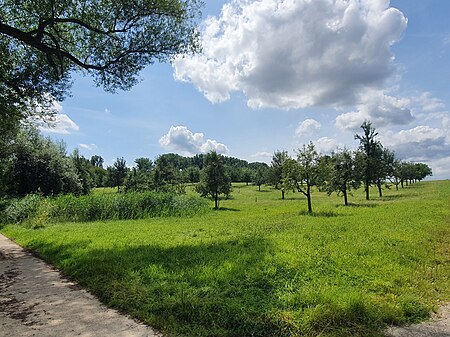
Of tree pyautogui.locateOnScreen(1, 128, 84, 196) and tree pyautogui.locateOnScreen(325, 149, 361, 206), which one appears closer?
tree pyautogui.locateOnScreen(1, 128, 84, 196)

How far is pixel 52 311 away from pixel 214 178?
108 ft

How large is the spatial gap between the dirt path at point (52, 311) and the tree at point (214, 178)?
30.3 meters

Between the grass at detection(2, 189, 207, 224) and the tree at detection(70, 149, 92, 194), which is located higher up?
the tree at detection(70, 149, 92, 194)

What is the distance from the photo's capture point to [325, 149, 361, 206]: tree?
112ft

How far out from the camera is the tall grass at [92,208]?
20.4 metres

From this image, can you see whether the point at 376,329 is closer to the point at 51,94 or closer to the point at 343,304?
the point at 343,304

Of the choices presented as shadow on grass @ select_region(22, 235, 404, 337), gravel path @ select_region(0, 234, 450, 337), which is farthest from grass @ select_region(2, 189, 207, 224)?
gravel path @ select_region(0, 234, 450, 337)

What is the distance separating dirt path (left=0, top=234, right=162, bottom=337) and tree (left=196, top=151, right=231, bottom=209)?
3027 centimetres

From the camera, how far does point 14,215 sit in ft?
66.8

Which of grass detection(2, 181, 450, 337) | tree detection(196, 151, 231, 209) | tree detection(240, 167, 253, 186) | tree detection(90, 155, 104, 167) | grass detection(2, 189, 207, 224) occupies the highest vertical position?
tree detection(90, 155, 104, 167)

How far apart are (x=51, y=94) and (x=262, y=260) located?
13.0m

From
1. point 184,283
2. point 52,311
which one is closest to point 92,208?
point 52,311

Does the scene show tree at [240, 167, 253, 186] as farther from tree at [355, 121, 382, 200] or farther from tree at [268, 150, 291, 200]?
tree at [355, 121, 382, 200]

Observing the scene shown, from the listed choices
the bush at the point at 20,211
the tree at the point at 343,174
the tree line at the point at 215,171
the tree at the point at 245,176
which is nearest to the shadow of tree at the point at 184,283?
the bush at the point at 20,211
